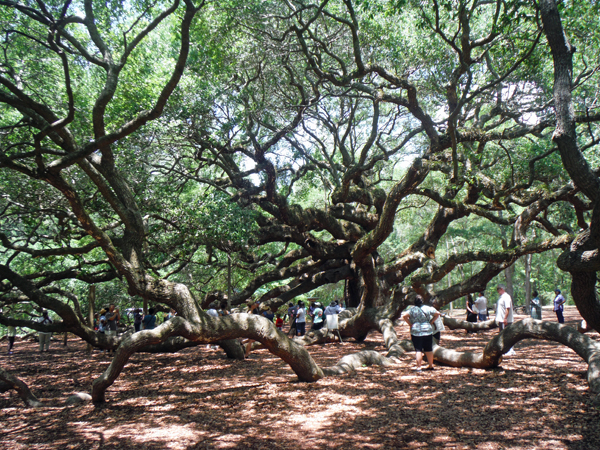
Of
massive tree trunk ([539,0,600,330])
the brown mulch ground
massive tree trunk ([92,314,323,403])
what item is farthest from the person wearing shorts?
massive tree trunk ([539,0,600,330])

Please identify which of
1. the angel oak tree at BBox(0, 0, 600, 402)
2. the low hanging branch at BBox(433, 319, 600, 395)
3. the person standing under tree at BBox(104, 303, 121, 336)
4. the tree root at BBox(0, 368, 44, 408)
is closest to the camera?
the low hanging branch at BBox(433, 319, 600, 395)

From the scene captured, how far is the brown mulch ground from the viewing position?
417 cm

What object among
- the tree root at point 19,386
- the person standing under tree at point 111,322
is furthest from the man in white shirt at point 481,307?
the tree root at point 19,386

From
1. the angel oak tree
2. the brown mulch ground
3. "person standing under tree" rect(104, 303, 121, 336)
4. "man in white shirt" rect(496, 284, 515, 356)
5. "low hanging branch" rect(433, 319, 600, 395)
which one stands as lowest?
the brown mulch ground

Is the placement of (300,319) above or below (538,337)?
above

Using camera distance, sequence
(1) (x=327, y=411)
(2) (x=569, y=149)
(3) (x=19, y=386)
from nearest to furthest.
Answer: (2) (x=569, y=149) < (1) (x=327, y=411) < (3) (x=19, y=386)

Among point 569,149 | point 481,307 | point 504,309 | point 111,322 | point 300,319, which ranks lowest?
point 504,309

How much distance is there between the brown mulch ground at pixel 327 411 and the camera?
4168 mm

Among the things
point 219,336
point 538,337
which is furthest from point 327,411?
point 538,337

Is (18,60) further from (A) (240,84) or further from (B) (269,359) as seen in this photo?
(B) (269,359)

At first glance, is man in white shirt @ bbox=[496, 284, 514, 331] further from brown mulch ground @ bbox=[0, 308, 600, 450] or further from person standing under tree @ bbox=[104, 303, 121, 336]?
person standing under tree @ bbox=[104, 303, 121, 336]

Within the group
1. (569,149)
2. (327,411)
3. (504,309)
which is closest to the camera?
(569,149)

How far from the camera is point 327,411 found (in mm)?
5125

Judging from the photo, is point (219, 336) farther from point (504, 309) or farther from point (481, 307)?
point (481, 307)
